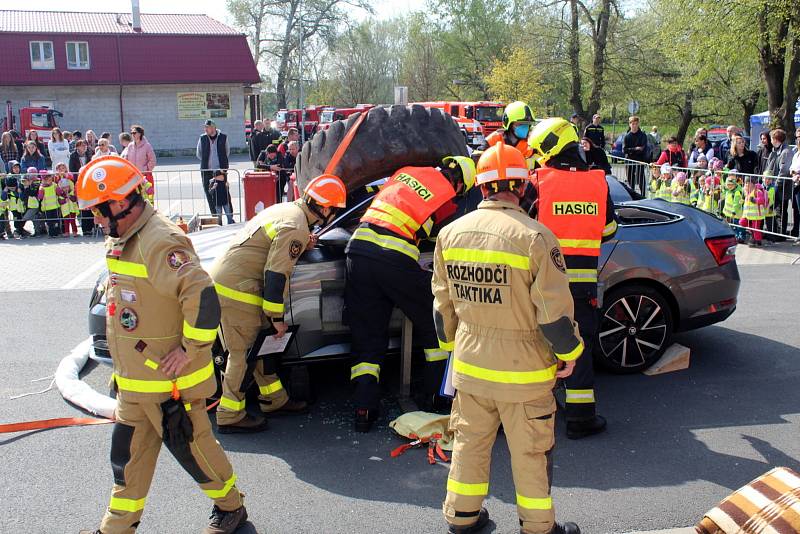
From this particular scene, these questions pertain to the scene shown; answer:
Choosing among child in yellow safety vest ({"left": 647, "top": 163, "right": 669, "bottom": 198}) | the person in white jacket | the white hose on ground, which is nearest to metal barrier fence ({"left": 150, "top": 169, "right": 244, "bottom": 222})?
the person in white jacket

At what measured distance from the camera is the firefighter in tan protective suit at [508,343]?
341 centimetres

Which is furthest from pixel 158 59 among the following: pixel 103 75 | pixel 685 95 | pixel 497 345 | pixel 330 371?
pixel 497 345

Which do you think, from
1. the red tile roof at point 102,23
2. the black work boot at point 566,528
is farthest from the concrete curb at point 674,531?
the red tile roof at point 102,23

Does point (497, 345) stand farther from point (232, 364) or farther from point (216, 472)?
point (232, 364)

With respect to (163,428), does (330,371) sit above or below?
below

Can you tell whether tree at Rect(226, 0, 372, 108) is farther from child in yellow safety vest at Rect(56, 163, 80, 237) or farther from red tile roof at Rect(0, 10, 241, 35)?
child in yellow safety vest at Rect(56, 163, 80, 237)

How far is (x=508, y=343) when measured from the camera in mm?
3473

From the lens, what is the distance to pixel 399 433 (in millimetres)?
4984

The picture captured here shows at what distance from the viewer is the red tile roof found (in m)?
37.6

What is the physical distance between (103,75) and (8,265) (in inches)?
1123

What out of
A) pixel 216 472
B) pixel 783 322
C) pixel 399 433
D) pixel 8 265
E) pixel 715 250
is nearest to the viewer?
pixel 216 472

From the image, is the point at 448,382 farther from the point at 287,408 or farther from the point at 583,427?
the point at 287,408

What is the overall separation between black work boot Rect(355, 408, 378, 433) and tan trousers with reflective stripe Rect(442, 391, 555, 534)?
1.55 meters

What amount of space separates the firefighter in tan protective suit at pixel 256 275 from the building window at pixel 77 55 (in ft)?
118
